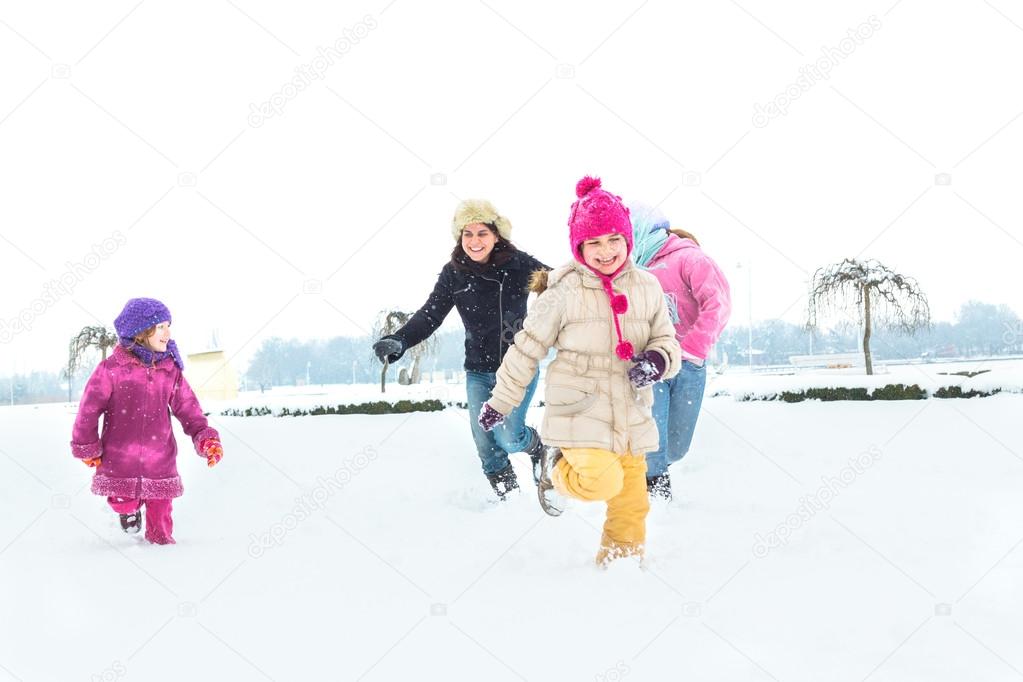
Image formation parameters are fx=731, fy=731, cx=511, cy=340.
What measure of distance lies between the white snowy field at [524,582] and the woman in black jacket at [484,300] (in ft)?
2.21

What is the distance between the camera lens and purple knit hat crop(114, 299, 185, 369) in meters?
3.91

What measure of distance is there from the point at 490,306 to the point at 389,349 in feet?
2.15

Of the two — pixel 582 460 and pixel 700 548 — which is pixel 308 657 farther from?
pixel 700 548

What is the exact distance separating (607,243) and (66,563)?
9.75 ft

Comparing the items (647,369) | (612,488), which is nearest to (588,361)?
(647,369)

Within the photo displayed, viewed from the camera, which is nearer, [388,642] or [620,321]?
[388,642]

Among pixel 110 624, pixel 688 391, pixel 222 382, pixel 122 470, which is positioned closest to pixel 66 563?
pixel 122 470

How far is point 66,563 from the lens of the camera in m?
3.51

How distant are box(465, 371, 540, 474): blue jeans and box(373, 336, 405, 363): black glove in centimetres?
48

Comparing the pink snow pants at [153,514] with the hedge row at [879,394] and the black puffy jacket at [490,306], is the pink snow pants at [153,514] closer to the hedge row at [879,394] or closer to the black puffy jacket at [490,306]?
the black puffy jacket at [490,306]

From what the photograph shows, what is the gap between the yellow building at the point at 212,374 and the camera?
1591 centimetres

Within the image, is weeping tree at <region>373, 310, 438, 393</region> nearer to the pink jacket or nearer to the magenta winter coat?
the magenta winter coat

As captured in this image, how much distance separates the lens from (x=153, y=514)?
159 inches

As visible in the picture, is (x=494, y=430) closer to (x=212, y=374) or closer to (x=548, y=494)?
(x=548, y=494)
